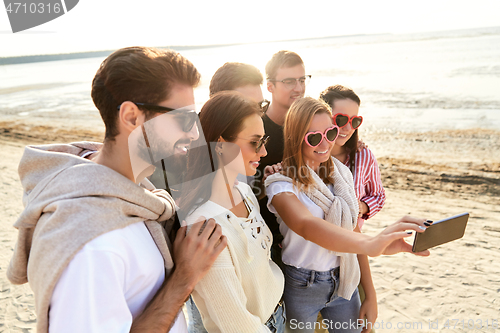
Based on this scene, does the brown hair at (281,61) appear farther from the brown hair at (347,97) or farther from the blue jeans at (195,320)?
the blue jeans at (195,320)

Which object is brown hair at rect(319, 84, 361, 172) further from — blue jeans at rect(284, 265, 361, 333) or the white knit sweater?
the white knit sweater

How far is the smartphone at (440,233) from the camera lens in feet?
5.99

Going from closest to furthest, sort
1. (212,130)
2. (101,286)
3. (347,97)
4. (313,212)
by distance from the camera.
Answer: (101,286)
(212,130)
(313,212)
(347,97)

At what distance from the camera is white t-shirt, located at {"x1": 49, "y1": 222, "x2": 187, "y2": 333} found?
3.76ft

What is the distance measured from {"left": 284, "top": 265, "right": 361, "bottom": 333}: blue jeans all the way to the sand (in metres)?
1.85

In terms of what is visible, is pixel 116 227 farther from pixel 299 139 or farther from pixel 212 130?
pixel 299 139

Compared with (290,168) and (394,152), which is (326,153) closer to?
(290,168)

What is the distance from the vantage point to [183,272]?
150 centimetres

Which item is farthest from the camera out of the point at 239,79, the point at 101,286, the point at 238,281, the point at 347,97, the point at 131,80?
the point at 239,79

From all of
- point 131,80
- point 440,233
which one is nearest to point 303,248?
point 440,233

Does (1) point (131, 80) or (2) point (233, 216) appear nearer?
(1) point (131, 80)

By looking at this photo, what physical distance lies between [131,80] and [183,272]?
0.86 metres

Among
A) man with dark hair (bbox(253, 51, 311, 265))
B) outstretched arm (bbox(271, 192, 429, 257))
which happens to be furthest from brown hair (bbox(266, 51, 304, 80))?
outstretched arm (bbox(271, 192, 429, 257))

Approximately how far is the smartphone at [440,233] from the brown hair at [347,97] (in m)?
1.14
